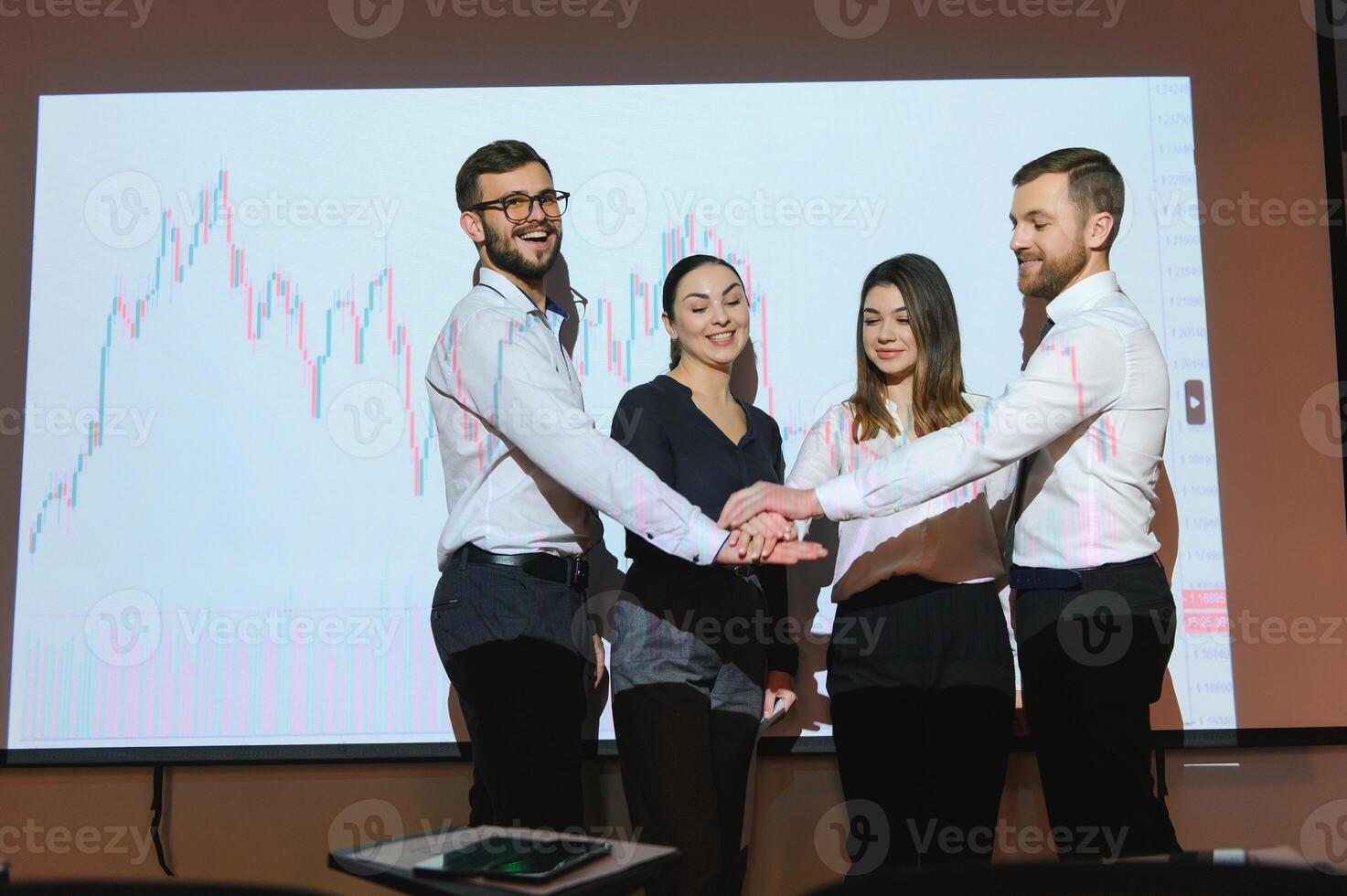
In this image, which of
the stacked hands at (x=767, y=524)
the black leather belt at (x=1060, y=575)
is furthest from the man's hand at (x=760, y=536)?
the black leather belt at (x=1060, y=575)

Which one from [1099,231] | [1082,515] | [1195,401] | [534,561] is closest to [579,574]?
[534,561]

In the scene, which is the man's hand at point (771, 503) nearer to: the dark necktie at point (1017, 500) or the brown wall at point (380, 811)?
the dark necktie at point (1017, 500)

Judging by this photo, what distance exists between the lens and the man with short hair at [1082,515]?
1.85 metres

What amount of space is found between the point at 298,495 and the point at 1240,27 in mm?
2572

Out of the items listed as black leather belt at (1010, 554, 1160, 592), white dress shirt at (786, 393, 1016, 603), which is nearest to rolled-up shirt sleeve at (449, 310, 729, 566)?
white dress shirt at (786, 393, 1016, 603)

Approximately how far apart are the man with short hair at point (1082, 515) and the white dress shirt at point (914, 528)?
64 mm

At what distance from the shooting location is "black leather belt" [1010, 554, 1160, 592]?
1.92 metres

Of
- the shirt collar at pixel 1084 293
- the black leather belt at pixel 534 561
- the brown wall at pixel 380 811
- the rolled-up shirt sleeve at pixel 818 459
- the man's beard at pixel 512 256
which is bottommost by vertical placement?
the brown wall at pixel 380 811

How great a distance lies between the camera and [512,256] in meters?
2.21

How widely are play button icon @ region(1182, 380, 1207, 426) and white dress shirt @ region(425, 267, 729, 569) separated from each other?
131 cm

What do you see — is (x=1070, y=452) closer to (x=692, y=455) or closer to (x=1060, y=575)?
(x=1060, y=575)

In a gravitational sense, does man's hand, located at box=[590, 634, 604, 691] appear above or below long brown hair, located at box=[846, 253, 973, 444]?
below

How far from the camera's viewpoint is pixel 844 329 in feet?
8.25

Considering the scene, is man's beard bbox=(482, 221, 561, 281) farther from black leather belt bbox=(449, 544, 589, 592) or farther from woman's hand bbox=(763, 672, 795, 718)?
woman's hand bbox=(763, 672, 795, 718)
